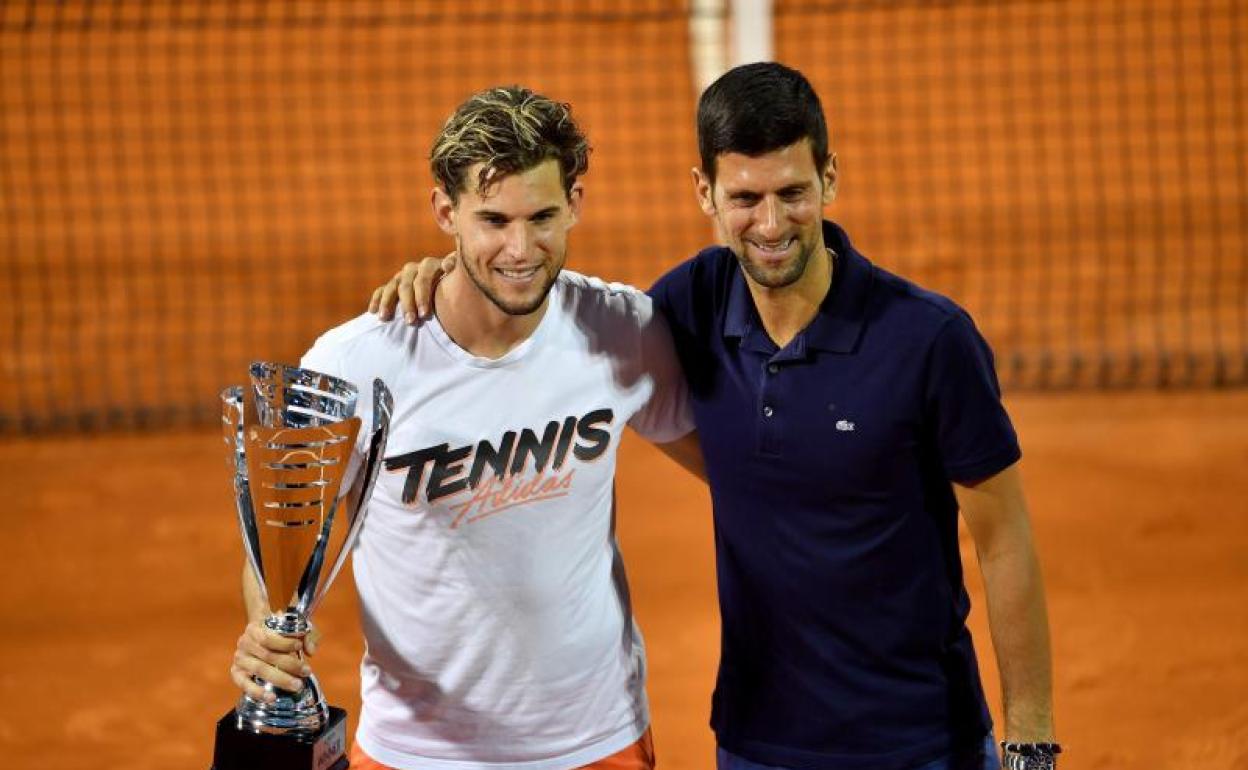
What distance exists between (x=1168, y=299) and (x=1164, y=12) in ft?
17.7

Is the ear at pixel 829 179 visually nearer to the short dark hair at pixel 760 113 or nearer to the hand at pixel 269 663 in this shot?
the short dark hair at pixel 760 113

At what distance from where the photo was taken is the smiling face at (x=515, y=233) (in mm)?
3777

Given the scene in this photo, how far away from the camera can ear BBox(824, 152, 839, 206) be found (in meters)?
3.88

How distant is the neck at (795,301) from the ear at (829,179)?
0.39ft

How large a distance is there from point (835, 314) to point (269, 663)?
5.05 ft

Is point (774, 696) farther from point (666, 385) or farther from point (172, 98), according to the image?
point (172, 98)

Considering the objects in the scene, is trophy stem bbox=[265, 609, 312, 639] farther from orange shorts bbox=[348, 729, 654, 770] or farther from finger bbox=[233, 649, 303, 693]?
orange shorts bbox=[348, 729, 654, 770]

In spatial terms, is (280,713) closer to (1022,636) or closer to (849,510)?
(849,510)

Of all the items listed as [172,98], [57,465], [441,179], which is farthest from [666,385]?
[172,98]

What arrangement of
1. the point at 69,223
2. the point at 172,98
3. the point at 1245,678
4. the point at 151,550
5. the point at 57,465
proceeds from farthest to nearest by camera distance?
the point at 172,98 < the point at 69,223 < the point at 57,465 < the point at 151,550 < the point at 1245,678

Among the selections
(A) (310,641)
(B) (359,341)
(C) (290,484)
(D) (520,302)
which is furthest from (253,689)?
(D) (520,302)

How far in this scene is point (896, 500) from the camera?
3.92 m

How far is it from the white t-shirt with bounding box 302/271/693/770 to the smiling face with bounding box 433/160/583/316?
281mm

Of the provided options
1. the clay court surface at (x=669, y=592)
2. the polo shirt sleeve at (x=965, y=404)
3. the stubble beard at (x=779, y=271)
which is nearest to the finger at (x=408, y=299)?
the stubble beard at (x=779, y=271)
